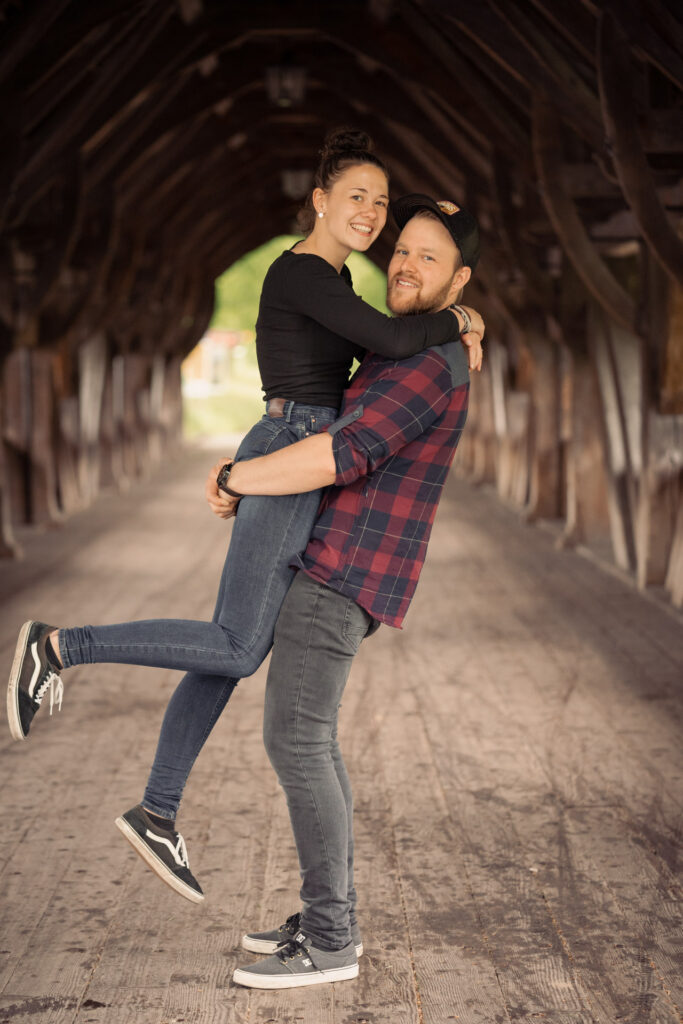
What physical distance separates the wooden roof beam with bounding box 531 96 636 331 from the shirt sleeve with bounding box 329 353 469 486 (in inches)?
197

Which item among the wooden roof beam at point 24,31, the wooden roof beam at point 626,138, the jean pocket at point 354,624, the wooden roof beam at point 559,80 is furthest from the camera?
the wooden roof beam at point 559,80

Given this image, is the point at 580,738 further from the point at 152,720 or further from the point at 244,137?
the point at 244,137

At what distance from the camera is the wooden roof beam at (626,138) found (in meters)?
5.68

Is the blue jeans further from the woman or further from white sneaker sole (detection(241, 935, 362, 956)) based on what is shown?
white sneaker sole (detection(241, 935, 362, 956))

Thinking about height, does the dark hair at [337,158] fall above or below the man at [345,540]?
above

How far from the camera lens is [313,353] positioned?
2814 mm

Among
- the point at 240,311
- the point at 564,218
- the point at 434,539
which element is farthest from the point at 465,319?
the point at 240,311

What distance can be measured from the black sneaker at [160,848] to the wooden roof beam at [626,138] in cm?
403

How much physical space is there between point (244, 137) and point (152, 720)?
12.7 metres

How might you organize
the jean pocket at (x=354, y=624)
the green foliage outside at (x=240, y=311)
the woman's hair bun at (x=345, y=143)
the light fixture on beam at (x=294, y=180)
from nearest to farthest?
1. the jean pocket at (x=354, y=624)
2. the woman's hair bun at (x=345, y=143)
3. the light fixture on beam at (x=294, y=180)
4. the green foliage outside at (x=240, y=311)

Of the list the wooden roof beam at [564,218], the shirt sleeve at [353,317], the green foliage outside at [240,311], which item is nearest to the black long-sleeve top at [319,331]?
the shirt sleeve at [353,317]

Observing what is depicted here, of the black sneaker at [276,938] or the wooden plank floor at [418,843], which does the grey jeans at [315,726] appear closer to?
the black sneaker at [276,938]

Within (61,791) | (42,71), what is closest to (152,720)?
(61,791)

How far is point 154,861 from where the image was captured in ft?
9.18
